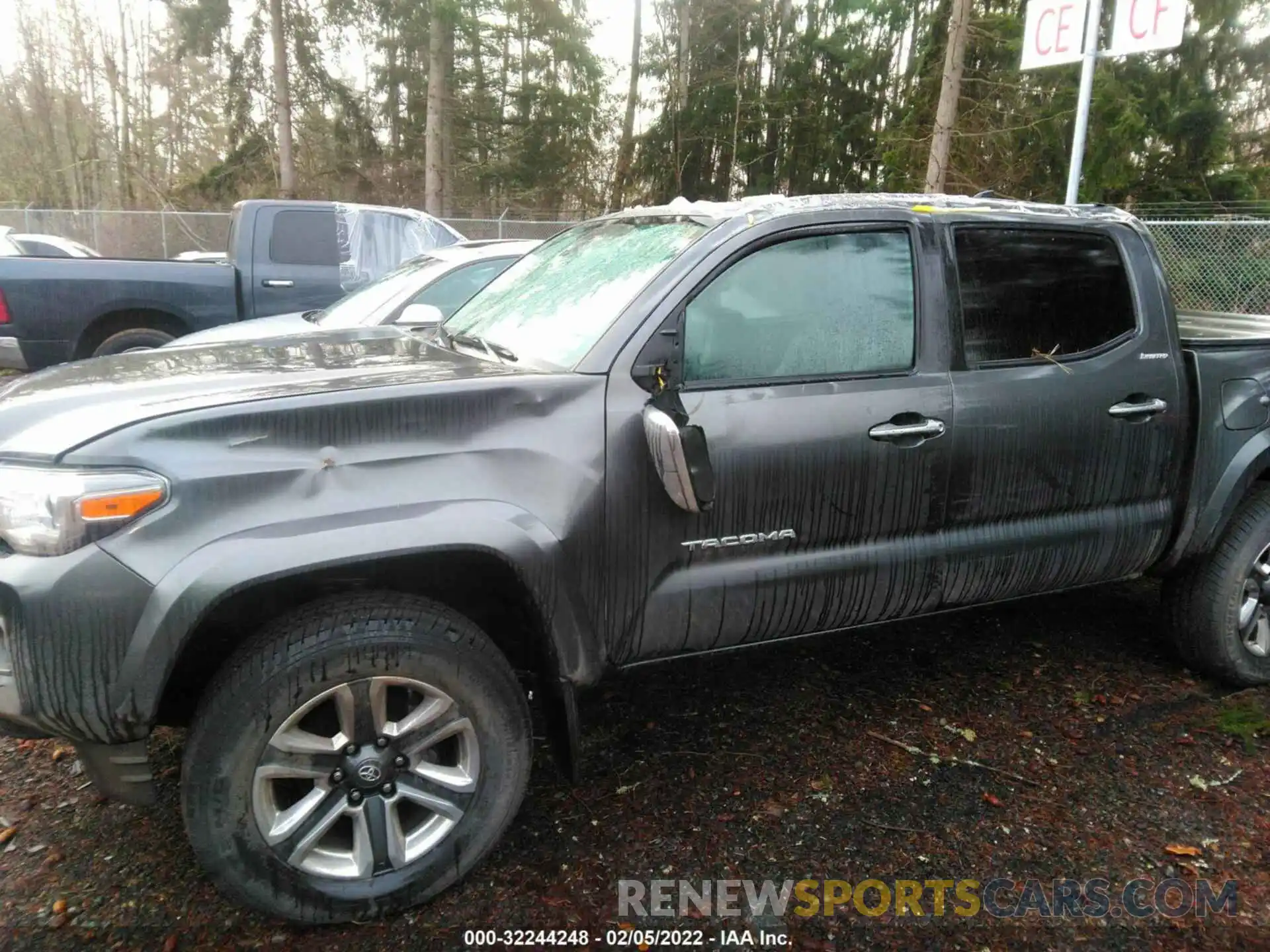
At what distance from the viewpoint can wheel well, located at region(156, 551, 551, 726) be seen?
2.12 m

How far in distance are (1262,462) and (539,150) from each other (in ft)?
75.8

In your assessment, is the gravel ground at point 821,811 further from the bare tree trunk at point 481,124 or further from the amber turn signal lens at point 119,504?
the bare tree trunk at point 481,124

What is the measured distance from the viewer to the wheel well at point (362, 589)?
2123mm

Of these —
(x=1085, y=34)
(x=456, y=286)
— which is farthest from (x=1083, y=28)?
(x=456, y=286)

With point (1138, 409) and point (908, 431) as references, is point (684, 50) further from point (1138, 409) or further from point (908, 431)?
point (908, 431)

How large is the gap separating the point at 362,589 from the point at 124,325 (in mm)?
6444

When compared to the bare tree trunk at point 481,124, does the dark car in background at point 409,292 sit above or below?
below

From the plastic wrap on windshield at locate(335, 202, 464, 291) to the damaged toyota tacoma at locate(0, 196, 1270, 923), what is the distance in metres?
5.40

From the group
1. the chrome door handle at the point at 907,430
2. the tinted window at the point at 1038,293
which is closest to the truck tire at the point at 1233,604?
the tinted window at the point at 1038,293

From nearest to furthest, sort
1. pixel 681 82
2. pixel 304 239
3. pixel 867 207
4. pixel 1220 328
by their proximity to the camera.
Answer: pixel 867 207 < pixel 1220 328 < pixel 304 239 < pixel 681 82

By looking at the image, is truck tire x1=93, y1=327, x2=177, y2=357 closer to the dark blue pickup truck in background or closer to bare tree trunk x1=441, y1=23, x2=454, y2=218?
the dark blue pickup truck in background

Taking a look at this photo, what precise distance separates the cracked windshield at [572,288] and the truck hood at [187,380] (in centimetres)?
17

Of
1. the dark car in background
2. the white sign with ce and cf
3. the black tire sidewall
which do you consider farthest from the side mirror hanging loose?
the white sign with ce and cf

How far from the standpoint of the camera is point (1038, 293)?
123 inches
